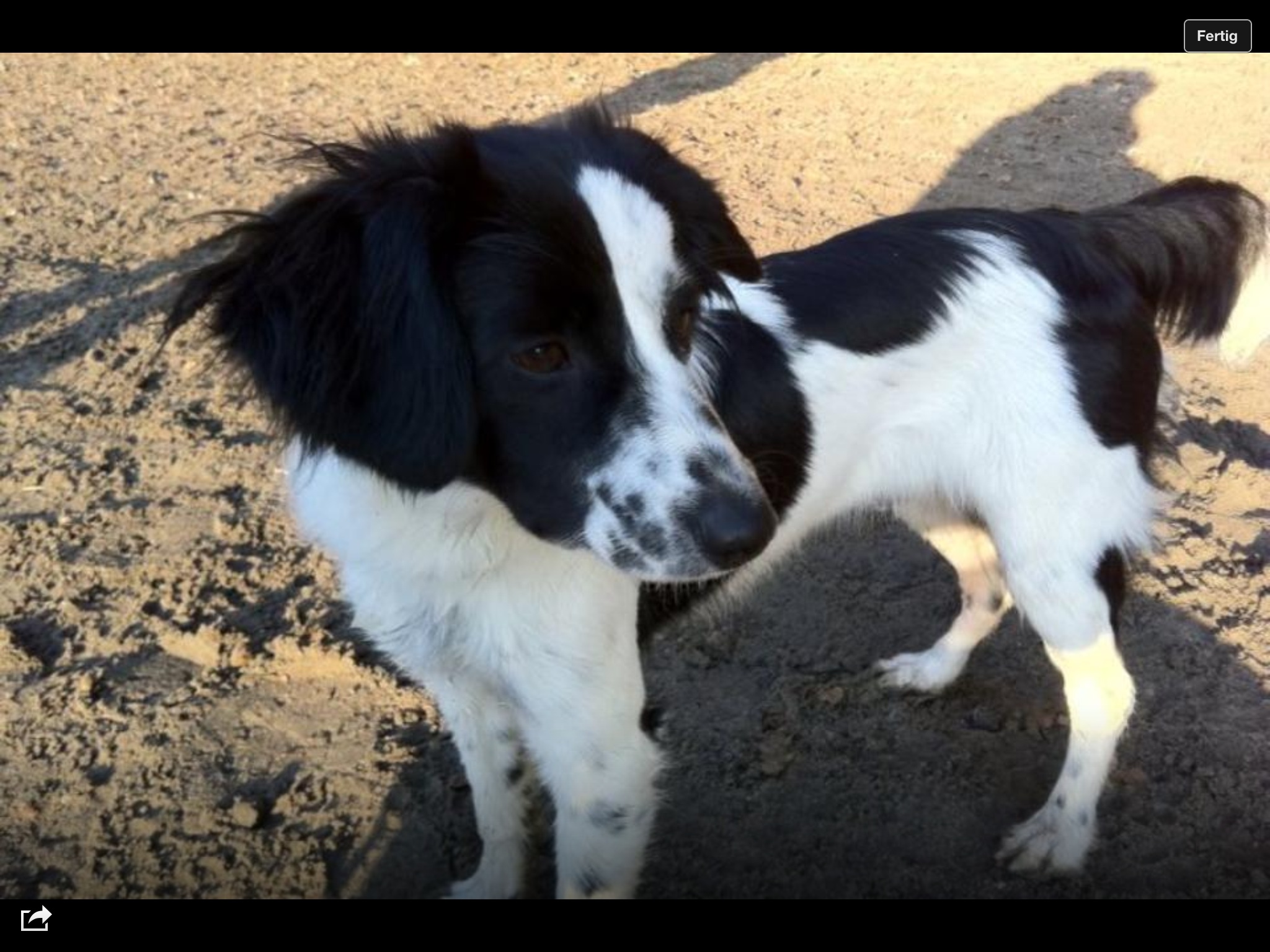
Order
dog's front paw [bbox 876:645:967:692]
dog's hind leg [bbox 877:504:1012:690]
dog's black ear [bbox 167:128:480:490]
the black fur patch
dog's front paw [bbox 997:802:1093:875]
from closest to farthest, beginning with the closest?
dog's black ear [bbox 167:128:480:490] → the black fur patch → dog's front paw [bbox 997:802:1093:875] → dog's hind leg [bbox 877:504:1012:690] → dog's front paw [bbox 876:645:967:692]

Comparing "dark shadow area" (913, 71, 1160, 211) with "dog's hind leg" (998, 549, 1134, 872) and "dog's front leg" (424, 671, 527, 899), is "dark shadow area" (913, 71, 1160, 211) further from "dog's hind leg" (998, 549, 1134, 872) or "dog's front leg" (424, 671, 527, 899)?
"dog's front leg" (424, 671, 527, 899)

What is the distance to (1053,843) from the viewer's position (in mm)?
3268

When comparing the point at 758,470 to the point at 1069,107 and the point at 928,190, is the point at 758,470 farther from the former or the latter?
the point at 1069,107

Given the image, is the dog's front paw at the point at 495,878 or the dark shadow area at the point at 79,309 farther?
the dark shadow area at the point at 79,309

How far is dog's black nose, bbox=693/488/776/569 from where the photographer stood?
2.00 metres

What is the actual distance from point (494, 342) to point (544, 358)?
10cm

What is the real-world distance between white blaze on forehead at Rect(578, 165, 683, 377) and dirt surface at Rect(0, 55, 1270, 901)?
84 cm

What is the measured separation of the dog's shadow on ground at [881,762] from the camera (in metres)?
3.29

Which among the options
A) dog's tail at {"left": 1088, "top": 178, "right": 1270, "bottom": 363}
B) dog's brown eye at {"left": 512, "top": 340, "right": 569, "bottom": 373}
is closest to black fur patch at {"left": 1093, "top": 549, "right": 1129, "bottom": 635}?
dog's tail at {"left": 1088, "top": 178, "right": 1270, "bottom": 363}

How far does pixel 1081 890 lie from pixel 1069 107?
615 cm

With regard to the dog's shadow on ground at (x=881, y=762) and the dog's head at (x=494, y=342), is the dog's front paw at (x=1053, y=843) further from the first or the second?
the dog's head at (x=494, y=342)

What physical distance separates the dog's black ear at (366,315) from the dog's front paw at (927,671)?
227cm

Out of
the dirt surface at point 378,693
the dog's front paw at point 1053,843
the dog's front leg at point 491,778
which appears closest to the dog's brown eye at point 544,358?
the dirt surface at point 378,693
